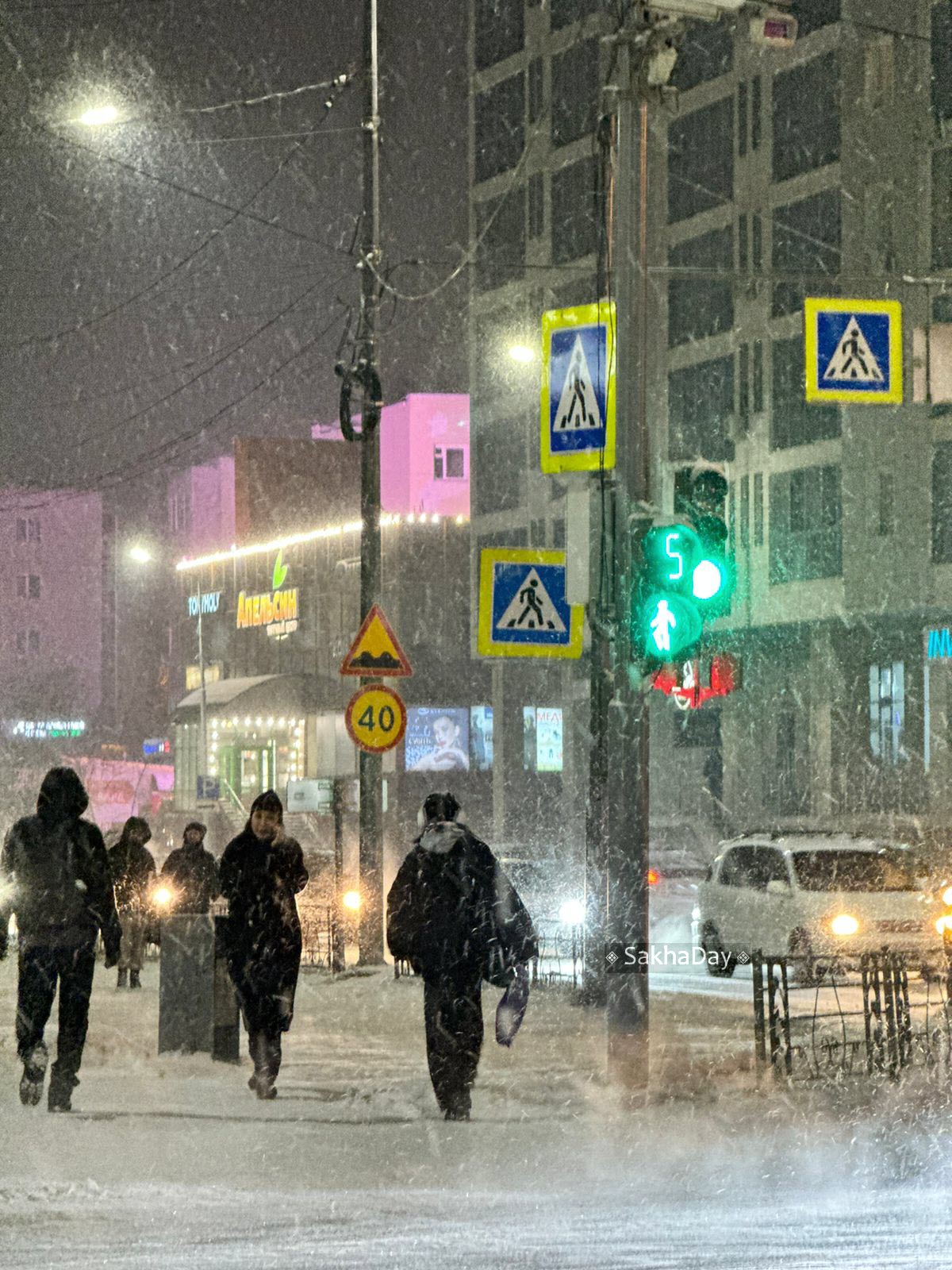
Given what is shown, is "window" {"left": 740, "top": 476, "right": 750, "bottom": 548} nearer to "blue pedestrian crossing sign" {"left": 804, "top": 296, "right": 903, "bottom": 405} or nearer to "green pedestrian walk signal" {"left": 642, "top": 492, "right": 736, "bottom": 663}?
"blue pedestrian crossing sign" {"left": 804, "top": 296, "right": 903, "bottom": 405}

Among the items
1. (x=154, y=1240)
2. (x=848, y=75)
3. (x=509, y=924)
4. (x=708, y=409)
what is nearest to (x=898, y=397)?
(x=509, y=924)

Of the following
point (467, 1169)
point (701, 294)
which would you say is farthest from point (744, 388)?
point (467, 1169)

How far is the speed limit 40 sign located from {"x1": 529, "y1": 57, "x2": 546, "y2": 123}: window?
3760 cm

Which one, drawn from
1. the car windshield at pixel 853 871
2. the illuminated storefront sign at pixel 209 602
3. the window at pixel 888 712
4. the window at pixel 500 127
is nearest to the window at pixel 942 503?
the window at pixel 888 712

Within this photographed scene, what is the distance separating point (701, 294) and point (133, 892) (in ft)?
97.2

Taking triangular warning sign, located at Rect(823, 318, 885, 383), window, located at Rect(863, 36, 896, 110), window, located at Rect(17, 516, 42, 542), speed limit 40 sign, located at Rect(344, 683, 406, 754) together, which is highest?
window, located at Rect(863, 36, 896, 110)

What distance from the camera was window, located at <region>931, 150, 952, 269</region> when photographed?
4050cm

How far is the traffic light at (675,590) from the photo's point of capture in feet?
39.1

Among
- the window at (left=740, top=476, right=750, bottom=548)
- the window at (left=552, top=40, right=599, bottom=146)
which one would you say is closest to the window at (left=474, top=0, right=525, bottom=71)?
the window at (left=552, top=40, right=599, bottom=146)

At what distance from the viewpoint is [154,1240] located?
288 inches

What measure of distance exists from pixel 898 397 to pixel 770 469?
2619 cm

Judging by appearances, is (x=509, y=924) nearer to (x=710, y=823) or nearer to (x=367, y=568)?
(x=367, y=568)

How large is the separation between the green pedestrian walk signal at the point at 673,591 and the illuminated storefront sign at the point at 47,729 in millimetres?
96536

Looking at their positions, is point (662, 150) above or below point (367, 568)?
above
